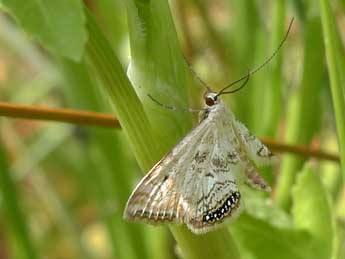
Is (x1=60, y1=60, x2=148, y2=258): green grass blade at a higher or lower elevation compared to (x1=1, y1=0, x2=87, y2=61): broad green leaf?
lower

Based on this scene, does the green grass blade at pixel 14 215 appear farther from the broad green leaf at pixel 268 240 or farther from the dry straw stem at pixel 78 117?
the broad green leaf at pixel 268 240

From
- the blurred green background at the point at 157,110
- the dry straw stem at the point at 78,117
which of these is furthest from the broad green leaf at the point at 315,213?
the dry straw stem at the point at 78,117

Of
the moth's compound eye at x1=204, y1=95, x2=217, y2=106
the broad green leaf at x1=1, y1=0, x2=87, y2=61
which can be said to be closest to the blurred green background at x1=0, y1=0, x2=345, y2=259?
the broad green leaf at x1=1, y1=0, x2=87, y2=61

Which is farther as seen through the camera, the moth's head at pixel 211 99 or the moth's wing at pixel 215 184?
the moth's head at pixel 211 99

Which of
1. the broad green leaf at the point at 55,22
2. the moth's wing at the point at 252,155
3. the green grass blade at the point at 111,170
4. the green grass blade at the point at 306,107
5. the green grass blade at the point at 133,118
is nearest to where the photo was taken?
the broad green leaf at the point at 55,22

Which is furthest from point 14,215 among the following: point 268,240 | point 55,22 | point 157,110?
point 55,22

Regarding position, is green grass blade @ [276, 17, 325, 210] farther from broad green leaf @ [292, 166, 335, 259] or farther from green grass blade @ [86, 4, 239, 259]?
green grass blade @ [86, 4, 239, 259]

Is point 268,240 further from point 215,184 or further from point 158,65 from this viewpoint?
point 158,65
